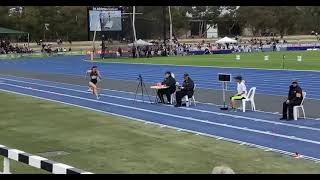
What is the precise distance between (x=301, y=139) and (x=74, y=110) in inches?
336

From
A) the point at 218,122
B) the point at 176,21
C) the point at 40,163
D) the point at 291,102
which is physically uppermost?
the point at 176,21

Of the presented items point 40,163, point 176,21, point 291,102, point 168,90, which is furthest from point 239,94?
point 176,21

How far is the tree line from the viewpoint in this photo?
74.8 m

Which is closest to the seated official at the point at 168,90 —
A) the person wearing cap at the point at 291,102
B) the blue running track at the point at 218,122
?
the blue running track at the point at 218,122

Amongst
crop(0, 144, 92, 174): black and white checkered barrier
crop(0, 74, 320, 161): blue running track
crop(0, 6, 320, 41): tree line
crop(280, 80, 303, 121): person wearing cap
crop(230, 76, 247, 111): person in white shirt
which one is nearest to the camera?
crop(0, 144, 92, 174): black and white checkered barrier

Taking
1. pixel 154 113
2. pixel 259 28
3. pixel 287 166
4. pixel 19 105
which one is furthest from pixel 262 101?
pixel 259 28

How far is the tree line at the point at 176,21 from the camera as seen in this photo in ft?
245

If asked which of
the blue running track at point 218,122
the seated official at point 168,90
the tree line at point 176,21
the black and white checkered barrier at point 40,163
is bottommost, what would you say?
the blue running track at point 218,122

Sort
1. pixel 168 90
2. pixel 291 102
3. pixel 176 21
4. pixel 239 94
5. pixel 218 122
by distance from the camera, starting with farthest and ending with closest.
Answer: pixel 176 21 < pixel 168 90 < pixel 239 94 < pixel 291 102 < pixel 218 122

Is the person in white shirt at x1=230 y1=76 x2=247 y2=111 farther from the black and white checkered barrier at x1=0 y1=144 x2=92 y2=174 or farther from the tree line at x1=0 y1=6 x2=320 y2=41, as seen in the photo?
the tree line at x1=0 y1=6 x2=320 y2=41

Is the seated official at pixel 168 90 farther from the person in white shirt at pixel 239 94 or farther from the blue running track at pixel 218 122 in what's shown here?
the person in white shirt at pixel 239 94

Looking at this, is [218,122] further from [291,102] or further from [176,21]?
[176,21]

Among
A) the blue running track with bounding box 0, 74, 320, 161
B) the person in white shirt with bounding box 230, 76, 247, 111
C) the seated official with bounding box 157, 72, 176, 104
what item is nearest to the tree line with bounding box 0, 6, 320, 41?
the blue running track with bounding box 0, 74, 320, 161

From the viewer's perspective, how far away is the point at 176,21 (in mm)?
108000
